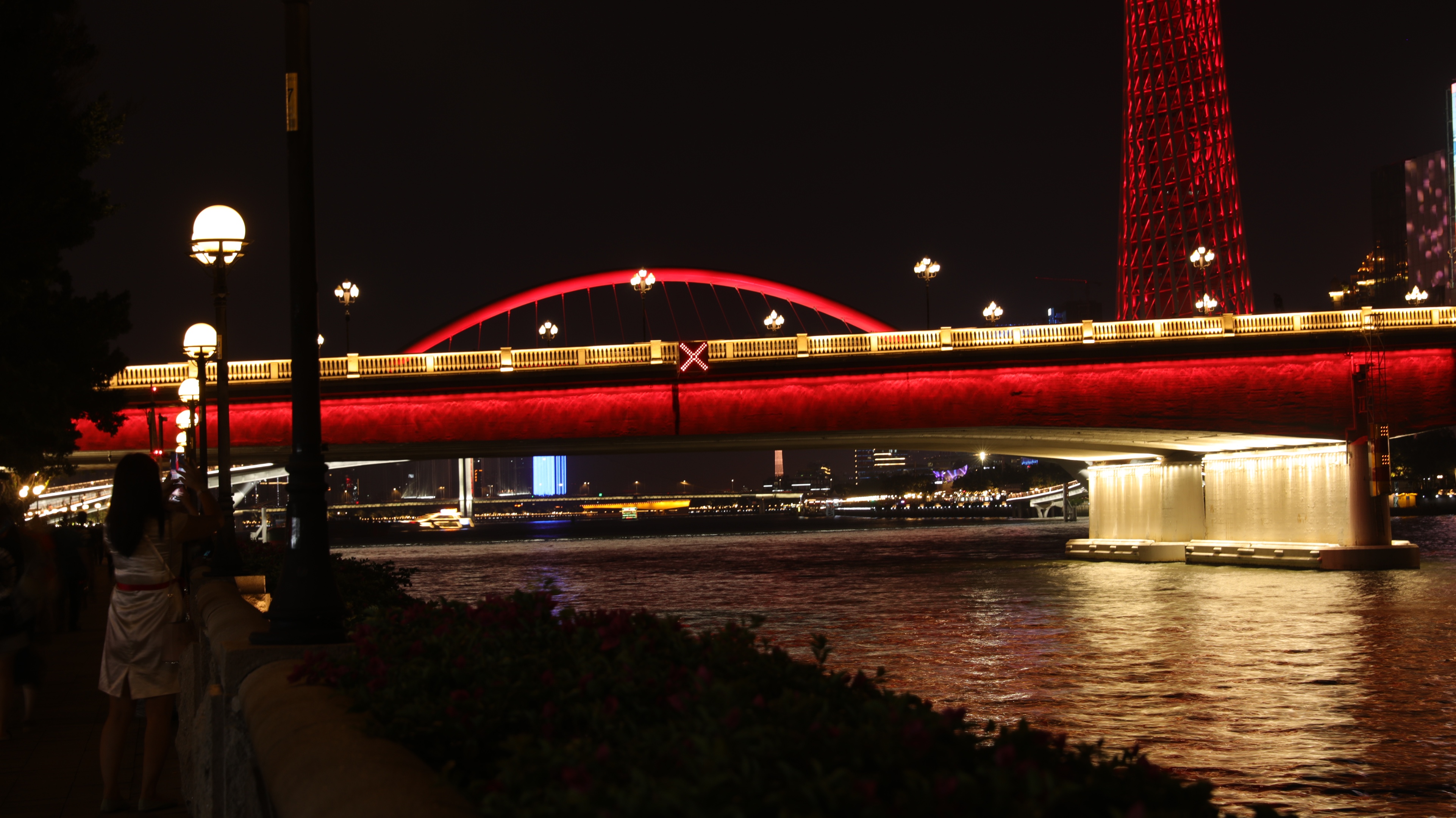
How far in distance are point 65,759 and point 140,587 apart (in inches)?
137

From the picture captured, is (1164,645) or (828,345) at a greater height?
(828,345)

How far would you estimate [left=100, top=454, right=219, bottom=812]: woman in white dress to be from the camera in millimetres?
9156

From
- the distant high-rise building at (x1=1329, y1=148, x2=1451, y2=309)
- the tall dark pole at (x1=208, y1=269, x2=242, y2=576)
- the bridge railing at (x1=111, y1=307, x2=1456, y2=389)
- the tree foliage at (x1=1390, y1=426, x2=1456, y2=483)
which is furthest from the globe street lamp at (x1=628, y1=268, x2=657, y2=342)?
the distant high-rise building at (x1=1329, y1=148, x2=1451, y2=309)

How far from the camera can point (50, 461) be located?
44.7 meters

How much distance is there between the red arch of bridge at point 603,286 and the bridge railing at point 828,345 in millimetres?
14747

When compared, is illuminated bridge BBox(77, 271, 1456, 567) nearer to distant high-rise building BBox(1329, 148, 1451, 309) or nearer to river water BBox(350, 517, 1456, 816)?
river water BBox(350, 517, 1456, 816)

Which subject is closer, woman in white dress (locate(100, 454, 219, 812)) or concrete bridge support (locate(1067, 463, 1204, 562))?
woman in white dress (locate(100, 454, 219, 812))

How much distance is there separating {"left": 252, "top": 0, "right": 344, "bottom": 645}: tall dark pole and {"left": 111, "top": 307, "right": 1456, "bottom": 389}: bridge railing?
38.0 metres

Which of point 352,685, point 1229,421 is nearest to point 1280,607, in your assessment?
point 1229,421

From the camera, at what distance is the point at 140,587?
364 inches

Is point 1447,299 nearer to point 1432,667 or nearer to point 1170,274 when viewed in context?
point 1170,274

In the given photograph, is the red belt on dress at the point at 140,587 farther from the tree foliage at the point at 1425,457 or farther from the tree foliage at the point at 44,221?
the tree foliage at the point at 1425,457

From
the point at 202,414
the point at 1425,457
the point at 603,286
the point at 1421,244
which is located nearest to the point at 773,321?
the point at 603,286

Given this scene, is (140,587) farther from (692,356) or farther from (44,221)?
(692,356)
